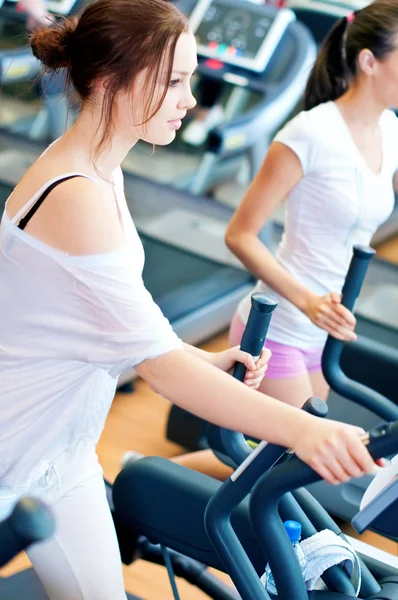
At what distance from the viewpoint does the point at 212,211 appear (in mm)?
4492

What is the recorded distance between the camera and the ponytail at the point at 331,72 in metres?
2.28

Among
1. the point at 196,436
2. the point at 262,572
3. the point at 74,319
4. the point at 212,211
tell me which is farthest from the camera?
the point at 212,211

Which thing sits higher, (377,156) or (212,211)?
(377,156)

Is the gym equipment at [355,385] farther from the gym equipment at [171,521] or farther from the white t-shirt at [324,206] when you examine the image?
the gym equipment at [171,521]

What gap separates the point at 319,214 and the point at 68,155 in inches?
36.6

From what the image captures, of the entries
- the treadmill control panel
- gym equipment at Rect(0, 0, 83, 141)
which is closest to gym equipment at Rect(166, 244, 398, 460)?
the treadmill control panel

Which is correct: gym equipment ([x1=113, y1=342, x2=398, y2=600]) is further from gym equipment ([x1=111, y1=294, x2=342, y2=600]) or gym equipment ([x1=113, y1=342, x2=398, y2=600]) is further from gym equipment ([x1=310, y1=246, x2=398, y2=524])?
gym equipment ([x1=310, y1=246, x2=398, y2=524])

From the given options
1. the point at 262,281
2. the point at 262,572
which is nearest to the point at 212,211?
the point at 262,281

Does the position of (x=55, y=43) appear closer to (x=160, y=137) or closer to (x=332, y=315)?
(x=160, y=137)

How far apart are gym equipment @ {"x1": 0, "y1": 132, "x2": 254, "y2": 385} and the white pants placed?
1757 mm

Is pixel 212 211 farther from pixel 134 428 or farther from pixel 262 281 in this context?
pixel 262 281

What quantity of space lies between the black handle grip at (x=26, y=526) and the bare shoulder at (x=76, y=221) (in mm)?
478

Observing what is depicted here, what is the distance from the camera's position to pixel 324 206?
2201 mm

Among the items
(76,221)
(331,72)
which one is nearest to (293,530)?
(76,221)
